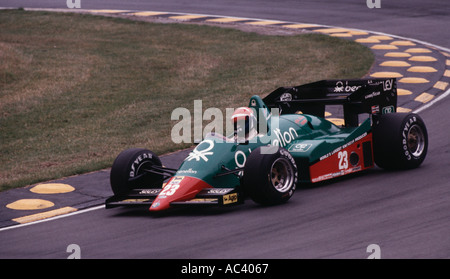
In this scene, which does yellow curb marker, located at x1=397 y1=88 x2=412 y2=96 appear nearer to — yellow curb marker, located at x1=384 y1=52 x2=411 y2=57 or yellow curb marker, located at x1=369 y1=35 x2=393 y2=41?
yellow curb marker, located at x1=384 y1=52 x2=411 y2=57

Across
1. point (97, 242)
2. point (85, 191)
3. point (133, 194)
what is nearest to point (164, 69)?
point (85, 191)

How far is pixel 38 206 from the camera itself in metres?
11.0

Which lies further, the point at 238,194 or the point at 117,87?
the point at 117,87

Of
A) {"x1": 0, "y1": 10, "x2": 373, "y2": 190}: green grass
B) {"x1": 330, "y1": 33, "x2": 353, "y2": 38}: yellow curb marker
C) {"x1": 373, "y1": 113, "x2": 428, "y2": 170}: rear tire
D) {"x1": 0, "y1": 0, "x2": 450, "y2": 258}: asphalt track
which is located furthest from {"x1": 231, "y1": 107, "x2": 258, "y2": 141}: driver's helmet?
{"x1": 330, "y1": 33, "x2": 353, "y2": 38}: yellow curb marker

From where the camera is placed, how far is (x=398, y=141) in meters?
11.5

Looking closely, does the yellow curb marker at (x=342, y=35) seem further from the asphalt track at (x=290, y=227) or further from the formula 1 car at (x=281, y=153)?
the asphalt track at (x=290, y=227)

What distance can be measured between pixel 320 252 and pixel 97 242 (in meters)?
2.60

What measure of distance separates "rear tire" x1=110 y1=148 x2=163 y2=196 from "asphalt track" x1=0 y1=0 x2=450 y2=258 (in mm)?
360

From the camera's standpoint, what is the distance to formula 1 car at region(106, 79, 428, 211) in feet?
32.3

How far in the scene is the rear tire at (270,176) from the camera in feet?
31.8

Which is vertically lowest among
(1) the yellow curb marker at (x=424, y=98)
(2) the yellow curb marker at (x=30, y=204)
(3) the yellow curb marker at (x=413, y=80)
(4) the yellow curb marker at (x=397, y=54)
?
(2) the yellow curb marker at (x=30, y=204)

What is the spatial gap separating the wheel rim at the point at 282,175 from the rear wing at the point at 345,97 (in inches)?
A: 86.0

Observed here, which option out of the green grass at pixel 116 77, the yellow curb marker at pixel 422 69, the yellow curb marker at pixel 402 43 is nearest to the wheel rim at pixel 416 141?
the green grass at pixel 116 77

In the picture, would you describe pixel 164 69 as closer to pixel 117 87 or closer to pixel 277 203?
pixel 117 87
